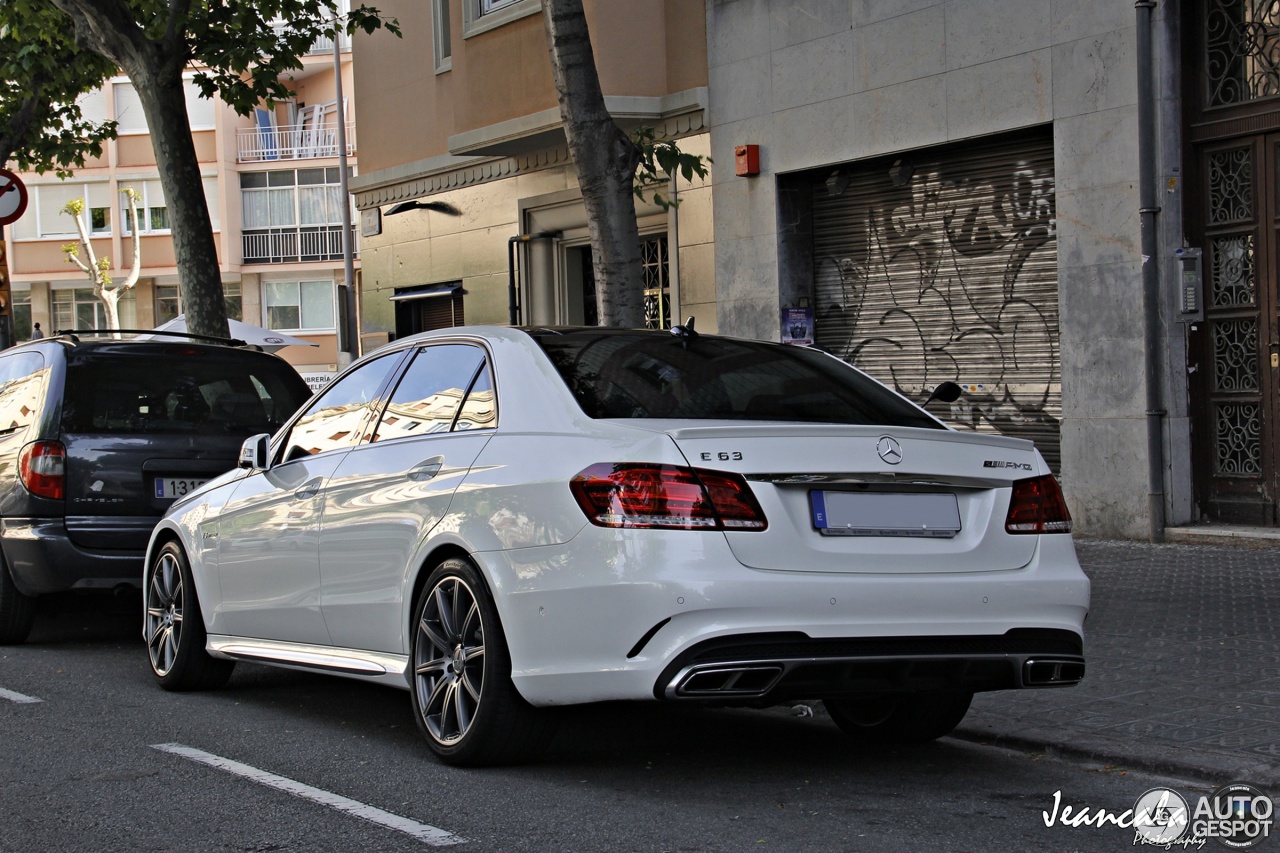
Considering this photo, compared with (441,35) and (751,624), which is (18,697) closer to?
(751,624)

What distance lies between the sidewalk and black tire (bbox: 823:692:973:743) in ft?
0.88

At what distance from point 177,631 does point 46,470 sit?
1894 millimetres

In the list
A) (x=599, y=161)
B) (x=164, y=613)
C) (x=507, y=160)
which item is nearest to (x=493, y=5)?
(x=507, y=160)

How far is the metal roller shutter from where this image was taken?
45.1ft

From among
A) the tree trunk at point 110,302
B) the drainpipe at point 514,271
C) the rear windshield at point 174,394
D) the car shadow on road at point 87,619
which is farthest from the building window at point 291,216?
the rear windshield at point 174,394

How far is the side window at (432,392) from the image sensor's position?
620 cm

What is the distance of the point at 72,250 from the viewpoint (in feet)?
189

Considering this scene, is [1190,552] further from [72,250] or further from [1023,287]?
[72,250]

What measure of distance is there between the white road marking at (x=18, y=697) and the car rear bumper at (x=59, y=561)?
1.43 meters

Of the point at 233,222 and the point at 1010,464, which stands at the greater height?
the point at 233,222

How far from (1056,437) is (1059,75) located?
2933 mm

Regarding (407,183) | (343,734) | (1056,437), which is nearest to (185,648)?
(343,734)

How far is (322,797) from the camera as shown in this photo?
5395 millimetres

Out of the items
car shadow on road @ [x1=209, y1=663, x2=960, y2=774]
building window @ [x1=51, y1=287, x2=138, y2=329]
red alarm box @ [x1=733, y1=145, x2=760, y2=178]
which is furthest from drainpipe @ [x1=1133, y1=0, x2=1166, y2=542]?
building window @ [x1=51, y1=287, x2=138, y2=329]
